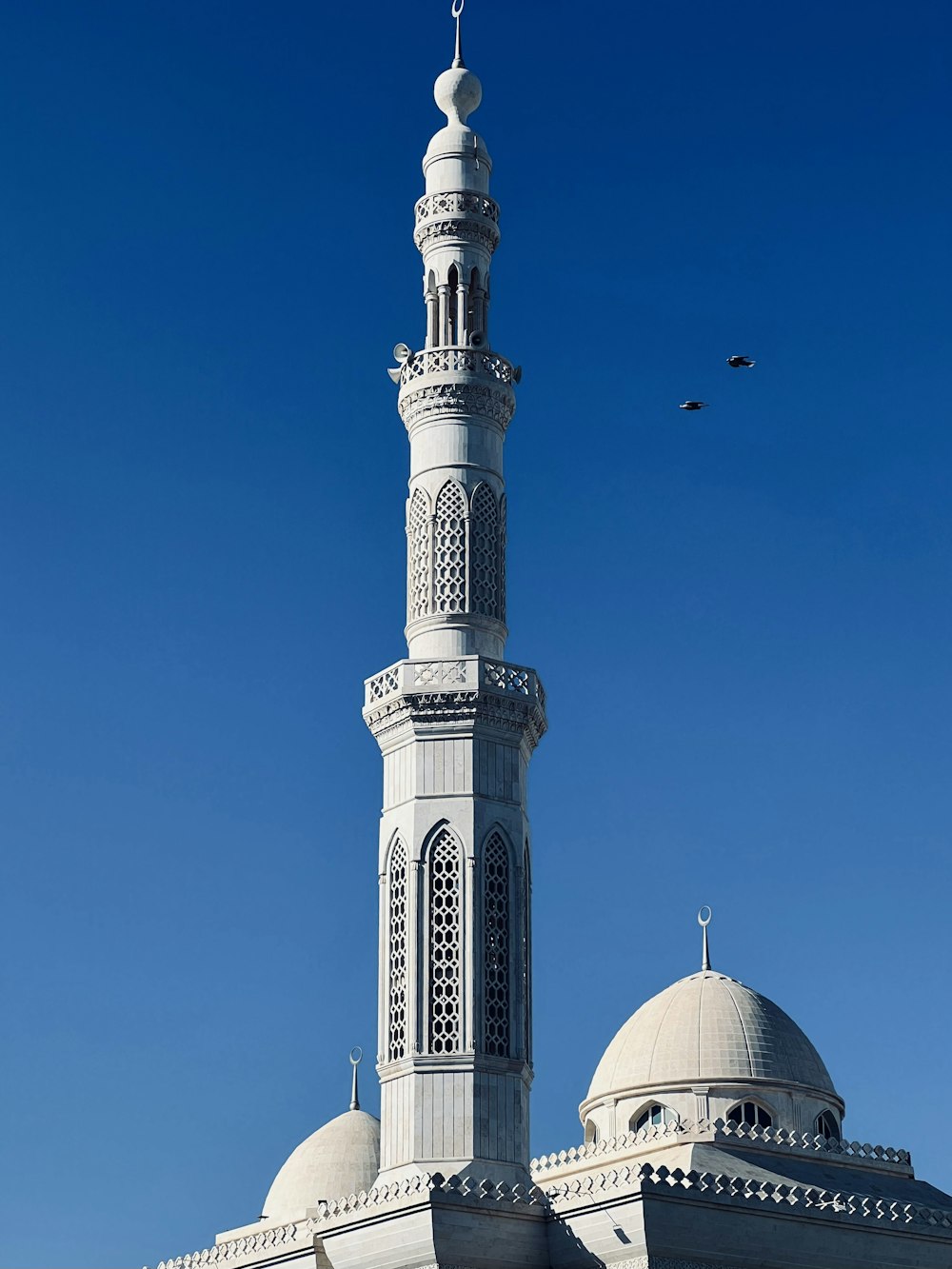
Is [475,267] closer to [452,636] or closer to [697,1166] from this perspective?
[452,636]

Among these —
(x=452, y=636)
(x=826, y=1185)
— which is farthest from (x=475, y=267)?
(x=826, y=1185)

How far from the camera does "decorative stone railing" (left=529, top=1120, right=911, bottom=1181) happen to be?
3906 cm

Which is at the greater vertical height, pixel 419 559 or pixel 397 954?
pixel 419 559

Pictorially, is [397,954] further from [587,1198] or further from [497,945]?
[587,1198]

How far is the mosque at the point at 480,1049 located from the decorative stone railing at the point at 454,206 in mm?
46


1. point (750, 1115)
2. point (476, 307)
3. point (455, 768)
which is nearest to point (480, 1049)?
point (455, 768)

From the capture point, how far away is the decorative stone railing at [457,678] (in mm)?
36312

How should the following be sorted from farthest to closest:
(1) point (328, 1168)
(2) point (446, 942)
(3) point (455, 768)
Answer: (1) point (328, 1168), (3) point (455, 768), (2) point (446, 942)

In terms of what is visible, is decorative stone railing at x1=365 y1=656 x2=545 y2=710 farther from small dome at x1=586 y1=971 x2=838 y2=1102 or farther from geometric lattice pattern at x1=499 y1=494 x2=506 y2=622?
small dome at x1=586 y1=971 x2=838 y2=1102

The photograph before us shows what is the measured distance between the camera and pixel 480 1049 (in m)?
34.4

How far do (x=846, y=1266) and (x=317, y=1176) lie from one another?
719 inches

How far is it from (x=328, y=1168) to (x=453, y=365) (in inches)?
760

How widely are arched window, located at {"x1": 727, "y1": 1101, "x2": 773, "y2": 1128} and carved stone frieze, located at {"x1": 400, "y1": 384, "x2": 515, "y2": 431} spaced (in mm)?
14045

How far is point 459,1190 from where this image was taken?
1252 inches
